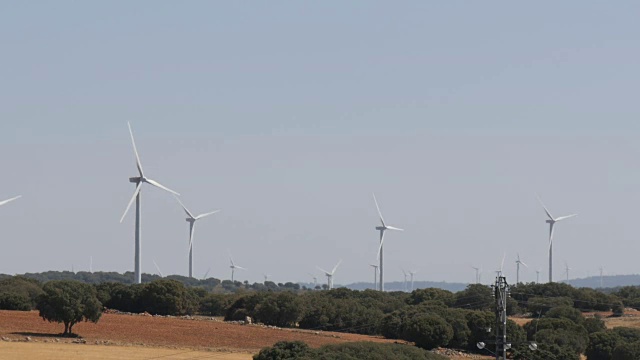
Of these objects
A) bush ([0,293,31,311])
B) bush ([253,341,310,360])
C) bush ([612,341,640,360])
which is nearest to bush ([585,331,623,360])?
bush ([612,341,640,360])

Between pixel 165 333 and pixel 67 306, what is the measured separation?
861 cm

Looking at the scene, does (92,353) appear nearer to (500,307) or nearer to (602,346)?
(500,307)

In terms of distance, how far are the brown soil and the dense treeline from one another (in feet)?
21.4

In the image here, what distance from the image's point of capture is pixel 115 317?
108312mm

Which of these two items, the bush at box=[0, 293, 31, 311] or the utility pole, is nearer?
the utility pole

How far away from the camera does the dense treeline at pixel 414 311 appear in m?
100

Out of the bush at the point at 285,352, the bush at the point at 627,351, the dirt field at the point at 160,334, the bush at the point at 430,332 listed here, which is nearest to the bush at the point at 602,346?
the bush at the point at 627,351

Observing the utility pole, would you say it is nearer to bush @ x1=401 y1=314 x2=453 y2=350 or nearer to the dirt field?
the dirt field

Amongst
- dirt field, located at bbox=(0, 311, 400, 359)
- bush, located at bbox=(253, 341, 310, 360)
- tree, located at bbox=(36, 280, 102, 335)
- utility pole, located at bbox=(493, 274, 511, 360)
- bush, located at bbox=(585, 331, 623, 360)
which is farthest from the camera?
bush, located at bbox=(585, 331, 623, 360)

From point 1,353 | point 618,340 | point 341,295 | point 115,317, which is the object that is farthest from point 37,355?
point 341,295

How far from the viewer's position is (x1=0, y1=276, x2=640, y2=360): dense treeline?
100 m

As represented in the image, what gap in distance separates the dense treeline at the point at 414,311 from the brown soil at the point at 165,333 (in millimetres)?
6537

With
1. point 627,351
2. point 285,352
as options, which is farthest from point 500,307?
point 627,351

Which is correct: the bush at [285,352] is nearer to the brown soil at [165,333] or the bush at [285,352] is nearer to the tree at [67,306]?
the brown soil at [165,333]
